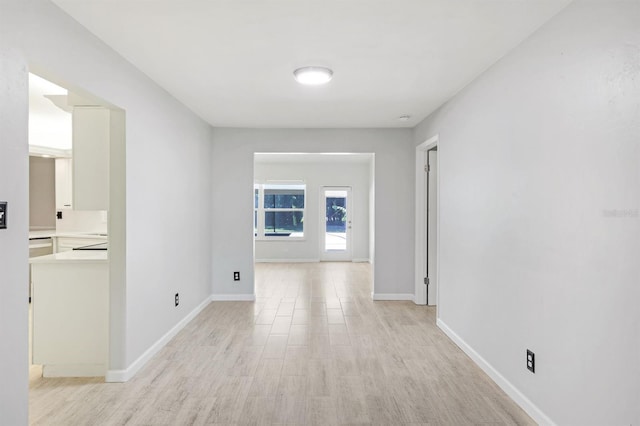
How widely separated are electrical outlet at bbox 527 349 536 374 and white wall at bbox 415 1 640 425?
0.04m

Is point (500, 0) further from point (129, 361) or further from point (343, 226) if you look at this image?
point (343, 226)

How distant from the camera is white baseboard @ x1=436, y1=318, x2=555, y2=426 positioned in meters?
2.23

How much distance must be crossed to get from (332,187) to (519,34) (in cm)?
674

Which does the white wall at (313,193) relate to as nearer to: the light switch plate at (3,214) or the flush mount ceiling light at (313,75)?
the flush mount ceiling light at (313,75)

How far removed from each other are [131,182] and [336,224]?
6.59 meters

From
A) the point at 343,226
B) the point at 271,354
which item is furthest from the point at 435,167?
the point at 343,226

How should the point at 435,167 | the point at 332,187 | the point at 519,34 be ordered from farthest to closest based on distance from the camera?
the point at 332,187 → the point at 435,167 → the point at 519,34

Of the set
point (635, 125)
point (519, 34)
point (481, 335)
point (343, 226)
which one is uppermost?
point (519, 34)

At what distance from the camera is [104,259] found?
113 inches

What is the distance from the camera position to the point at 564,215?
2031 millimetres

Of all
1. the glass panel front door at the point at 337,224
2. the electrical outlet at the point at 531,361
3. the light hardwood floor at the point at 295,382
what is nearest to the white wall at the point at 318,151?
the light hardwood floor at the point at 295,382

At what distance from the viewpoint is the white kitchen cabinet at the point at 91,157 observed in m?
2.89

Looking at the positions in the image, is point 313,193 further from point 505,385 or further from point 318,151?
point 505,385

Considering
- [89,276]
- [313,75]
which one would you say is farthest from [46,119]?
[313,75]
